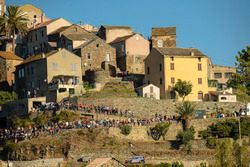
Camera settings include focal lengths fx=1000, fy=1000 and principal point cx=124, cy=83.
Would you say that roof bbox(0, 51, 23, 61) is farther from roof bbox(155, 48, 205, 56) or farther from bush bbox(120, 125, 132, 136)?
bush bbox(120, 125, 132, 136)

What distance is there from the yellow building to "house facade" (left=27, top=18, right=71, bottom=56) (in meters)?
16.3

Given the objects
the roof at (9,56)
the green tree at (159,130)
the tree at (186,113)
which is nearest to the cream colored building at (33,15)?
the roof at (9,56)

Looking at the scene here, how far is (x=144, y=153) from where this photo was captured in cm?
8681

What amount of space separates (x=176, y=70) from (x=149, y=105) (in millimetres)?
8727

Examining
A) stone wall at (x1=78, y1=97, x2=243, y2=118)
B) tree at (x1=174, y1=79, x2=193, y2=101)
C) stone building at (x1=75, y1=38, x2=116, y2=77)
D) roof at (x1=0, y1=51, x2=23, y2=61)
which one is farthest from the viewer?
roof at (x1=0, y1=51, x2=23, y2=61)

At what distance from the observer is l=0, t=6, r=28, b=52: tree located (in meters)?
119

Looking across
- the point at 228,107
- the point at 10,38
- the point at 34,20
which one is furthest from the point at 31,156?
the point at 34,20

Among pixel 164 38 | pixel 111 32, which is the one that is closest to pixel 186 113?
pixel 164 38

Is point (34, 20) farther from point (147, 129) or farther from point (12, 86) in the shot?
point (147, 129)

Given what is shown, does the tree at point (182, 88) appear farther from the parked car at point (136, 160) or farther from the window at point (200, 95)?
the parked car at point (136, 160)

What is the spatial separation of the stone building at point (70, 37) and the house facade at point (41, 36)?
0.87 m

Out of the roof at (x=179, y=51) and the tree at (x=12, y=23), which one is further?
the tree at (x=12, y=23)

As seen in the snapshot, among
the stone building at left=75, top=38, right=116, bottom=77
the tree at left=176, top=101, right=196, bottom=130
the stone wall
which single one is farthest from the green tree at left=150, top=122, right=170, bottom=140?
the stone building at left=75, top=38, right=116, bottom=77

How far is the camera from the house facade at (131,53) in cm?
11688
